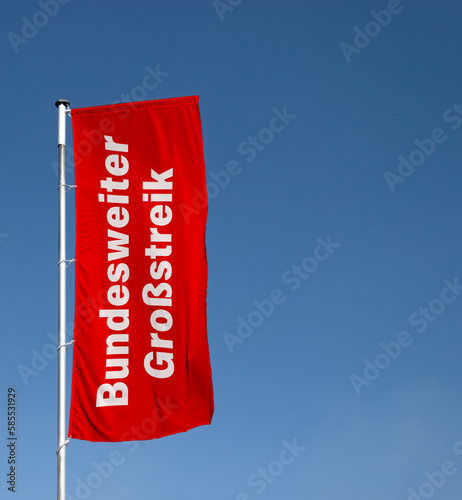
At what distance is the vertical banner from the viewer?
1330 cm

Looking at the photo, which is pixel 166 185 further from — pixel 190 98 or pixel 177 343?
pixel 177 343

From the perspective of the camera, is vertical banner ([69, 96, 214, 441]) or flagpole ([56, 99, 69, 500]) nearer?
flagpole ([56, 99, 69, 500])

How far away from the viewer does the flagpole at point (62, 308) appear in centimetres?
1285

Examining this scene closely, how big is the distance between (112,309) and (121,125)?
11.3 ft

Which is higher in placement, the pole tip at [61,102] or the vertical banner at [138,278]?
the pole tip at [61,102]

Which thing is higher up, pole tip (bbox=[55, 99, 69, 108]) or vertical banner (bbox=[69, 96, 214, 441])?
pole tip (bbox=[55, 99, 69, 108])

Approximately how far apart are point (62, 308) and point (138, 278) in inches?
55.6

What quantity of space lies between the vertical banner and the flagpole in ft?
0.79

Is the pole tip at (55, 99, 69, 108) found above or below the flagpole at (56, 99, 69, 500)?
above

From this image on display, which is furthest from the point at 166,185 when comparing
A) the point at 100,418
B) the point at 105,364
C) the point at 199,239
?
the point at 100,418

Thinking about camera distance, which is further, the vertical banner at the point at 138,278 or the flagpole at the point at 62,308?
the vertical banner at the point at 138,278

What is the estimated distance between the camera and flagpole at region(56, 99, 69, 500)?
12852mm

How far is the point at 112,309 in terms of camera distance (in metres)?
13.5

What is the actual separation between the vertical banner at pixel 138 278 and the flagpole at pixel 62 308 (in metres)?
0.24
